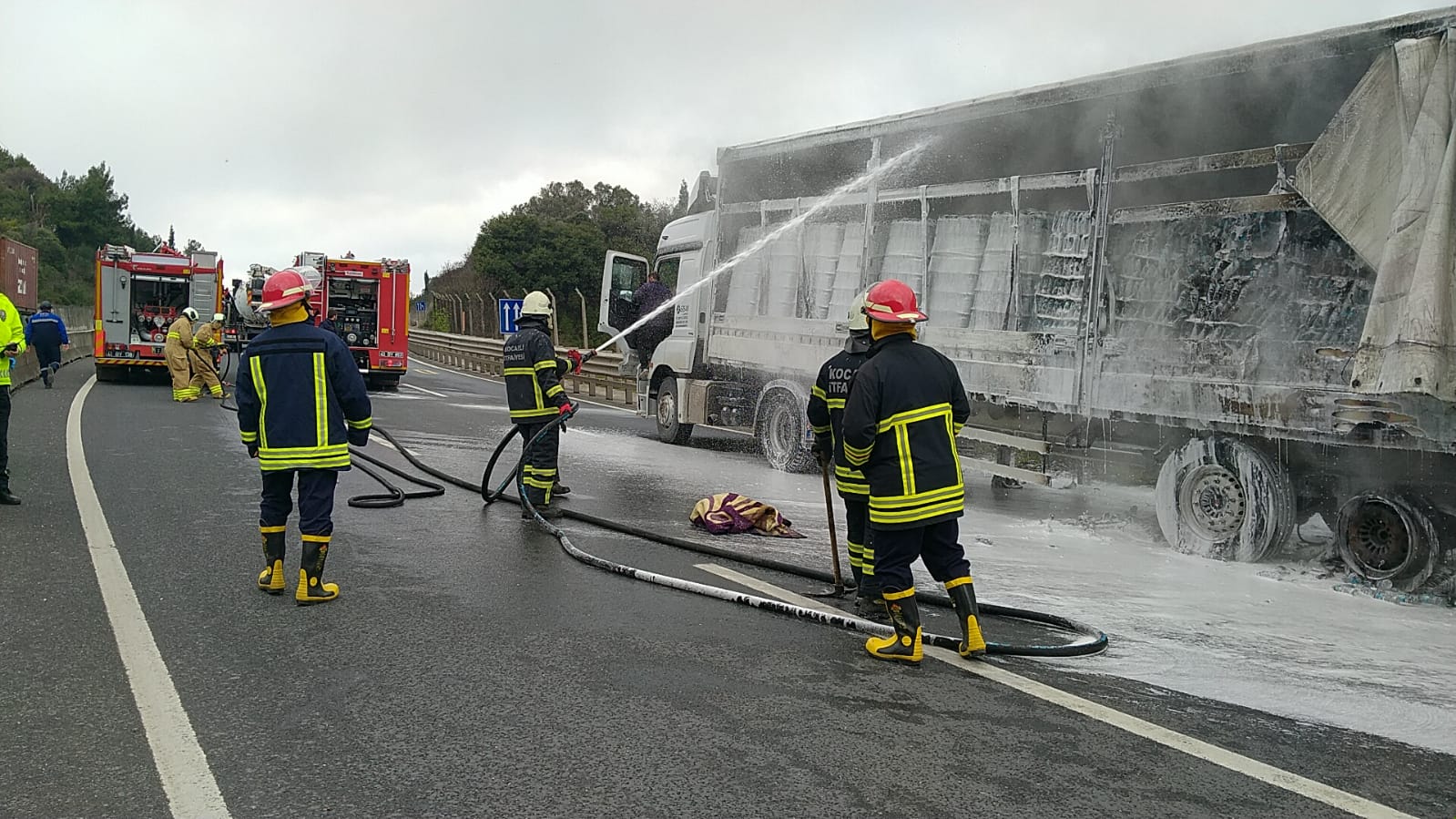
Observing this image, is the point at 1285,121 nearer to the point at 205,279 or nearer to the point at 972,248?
the point at 972,248

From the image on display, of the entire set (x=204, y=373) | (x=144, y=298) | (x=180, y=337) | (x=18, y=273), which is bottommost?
(x=204, y=373)

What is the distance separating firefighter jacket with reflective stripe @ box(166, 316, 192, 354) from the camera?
18438mm

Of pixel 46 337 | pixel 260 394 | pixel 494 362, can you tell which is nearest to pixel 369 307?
pixel 46 337

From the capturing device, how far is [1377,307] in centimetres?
665

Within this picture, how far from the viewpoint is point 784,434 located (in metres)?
12.7

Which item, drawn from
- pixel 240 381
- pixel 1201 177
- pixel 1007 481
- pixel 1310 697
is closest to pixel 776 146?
pixel 1007 481

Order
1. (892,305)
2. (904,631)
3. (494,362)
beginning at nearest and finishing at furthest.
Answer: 1. (904,631)
2. (892,305)
3. (494,362)

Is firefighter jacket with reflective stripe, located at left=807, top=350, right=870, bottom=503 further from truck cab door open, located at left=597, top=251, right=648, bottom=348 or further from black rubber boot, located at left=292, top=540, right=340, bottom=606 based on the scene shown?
truck cab door open, located at left=597, top=251, right=648, bottom=348

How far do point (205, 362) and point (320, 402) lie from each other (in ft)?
48.2

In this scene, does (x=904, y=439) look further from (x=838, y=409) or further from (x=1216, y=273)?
(x=1216, y=273)

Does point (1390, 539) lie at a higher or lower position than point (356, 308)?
lower

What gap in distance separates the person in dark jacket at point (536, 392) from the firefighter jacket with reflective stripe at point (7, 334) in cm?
350

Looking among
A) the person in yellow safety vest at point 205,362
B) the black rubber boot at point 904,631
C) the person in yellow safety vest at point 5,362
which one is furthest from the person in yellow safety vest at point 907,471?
the person in yellow safety vest at point 205,362

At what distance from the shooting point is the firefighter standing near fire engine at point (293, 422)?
5621mm
